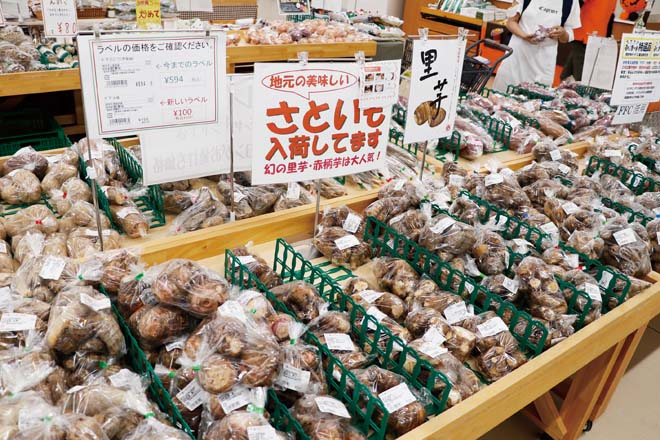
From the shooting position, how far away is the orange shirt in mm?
5641

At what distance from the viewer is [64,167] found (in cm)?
215

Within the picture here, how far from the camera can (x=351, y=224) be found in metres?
1.97

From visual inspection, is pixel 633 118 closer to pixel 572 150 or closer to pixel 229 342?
pixel 572 150

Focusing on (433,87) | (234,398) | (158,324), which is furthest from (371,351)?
(433,87)

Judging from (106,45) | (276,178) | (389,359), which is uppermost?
(106,45)

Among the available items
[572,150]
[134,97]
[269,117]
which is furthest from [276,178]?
[572,150]

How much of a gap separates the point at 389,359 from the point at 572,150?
2351mm

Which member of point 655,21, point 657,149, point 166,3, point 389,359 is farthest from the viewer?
point 655,21

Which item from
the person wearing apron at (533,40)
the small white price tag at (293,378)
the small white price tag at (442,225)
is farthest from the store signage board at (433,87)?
the person wearing apron at (533,40)

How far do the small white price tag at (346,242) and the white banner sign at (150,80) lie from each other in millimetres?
613

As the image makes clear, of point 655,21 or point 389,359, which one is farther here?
point 655,21

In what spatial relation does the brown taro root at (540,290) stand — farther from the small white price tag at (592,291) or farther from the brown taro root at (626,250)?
the brown taro root at (626,250)

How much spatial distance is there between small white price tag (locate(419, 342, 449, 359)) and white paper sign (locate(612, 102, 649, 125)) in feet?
7.48

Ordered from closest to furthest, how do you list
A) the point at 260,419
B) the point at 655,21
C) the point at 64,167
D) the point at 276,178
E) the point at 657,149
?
1. the point at 260,419
2. the point at 276,178
3. the point at 64,167
4. the point at 657,149
5. the point at 655,21
